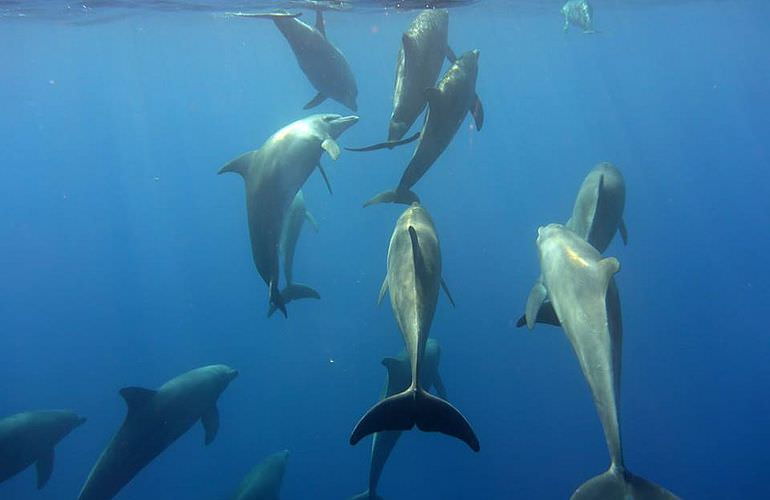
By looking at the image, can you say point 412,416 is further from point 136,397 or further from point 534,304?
point 136,397

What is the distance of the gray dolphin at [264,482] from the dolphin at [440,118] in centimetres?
685

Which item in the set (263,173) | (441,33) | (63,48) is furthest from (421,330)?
(63,48)

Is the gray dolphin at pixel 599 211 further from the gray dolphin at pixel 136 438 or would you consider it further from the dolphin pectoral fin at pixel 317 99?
the gray dolphin at pixel 136 438

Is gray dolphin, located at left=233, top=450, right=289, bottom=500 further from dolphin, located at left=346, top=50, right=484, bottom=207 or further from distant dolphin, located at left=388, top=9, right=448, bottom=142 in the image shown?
distant dolphin, located at left=388, top=9, right=448, bottom=142

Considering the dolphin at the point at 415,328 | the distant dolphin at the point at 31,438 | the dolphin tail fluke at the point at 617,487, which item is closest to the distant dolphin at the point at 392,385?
the dolphin at the point at 415,328

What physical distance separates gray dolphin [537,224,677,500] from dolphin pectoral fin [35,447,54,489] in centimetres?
1081

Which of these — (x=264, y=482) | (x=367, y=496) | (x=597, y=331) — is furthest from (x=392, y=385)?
(x=597, y=331)

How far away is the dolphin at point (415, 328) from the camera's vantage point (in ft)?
17.9

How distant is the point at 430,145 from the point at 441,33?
171 cm

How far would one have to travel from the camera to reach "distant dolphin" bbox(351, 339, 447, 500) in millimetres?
10070

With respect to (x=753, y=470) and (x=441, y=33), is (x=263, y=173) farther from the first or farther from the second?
(x=753, y=470)

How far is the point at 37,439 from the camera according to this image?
12.0m

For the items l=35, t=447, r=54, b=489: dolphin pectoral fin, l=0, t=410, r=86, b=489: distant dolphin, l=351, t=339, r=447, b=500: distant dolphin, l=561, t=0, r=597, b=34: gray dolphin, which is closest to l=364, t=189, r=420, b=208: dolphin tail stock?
l=351, t=339, r=447, b=500: distant dolphin

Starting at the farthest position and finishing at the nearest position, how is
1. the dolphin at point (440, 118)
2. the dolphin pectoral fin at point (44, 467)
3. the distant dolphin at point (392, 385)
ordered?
the dolphin pectoral fin at point (44, 467), the distant dolphin at point (392, 385), the dolphin at point (440, 118)
